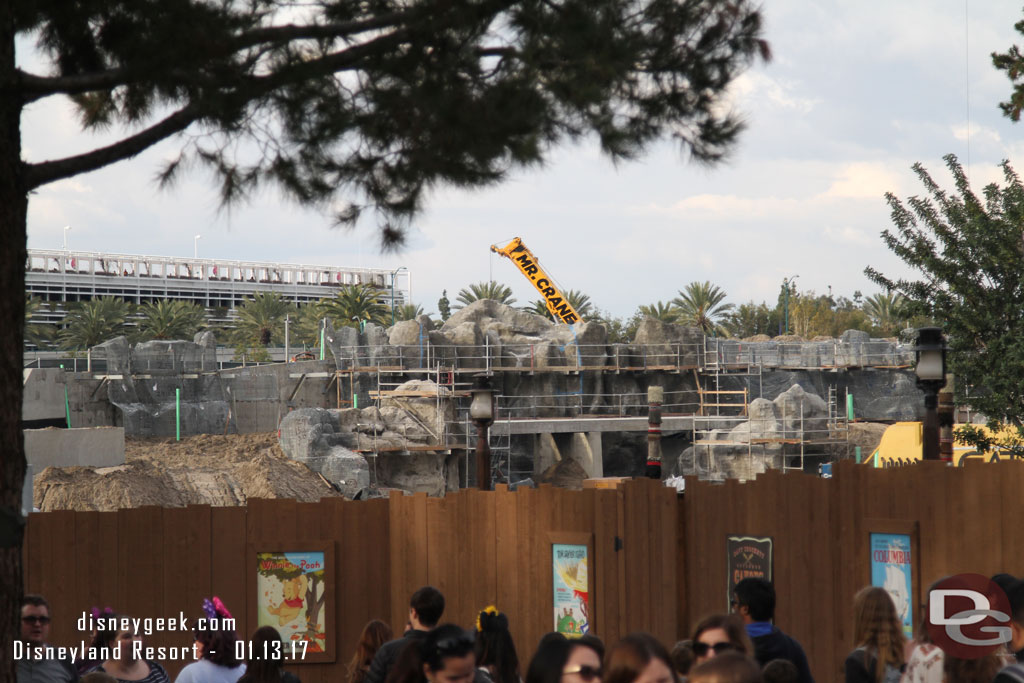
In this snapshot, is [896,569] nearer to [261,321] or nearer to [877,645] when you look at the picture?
[877,645]

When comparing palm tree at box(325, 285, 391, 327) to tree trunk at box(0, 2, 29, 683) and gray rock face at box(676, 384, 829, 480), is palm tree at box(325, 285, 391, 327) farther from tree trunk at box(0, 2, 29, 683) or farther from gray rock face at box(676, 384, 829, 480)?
tree trunk at box(0, 2, 29, 683)

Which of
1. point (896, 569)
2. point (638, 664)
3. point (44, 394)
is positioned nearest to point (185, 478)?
point (44, 394)

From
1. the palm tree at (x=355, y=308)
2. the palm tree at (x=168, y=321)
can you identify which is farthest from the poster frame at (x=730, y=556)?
the palm tree at (x=168, y=321)

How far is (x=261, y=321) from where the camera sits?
263ft

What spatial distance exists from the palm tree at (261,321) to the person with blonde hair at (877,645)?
75994 millimetres

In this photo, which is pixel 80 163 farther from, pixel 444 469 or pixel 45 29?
pixel 444 469

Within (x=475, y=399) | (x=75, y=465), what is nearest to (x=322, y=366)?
(x=75, y=465)

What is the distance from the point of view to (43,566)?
36.6 feet

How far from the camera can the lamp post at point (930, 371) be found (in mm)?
10852

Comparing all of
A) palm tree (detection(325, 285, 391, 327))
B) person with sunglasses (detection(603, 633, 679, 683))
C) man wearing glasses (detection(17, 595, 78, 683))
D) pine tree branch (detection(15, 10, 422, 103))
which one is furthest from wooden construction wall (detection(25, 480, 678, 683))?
palm tree (detection(325, 285, 391, 327))

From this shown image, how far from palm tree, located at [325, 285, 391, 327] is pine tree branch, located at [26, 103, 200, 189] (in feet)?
212

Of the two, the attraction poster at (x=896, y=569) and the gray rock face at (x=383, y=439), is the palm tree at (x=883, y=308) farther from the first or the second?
the attraction poster at (x=896, y=569)

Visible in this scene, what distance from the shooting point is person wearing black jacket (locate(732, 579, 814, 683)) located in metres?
5.82

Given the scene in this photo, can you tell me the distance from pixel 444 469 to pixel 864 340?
22.9m
